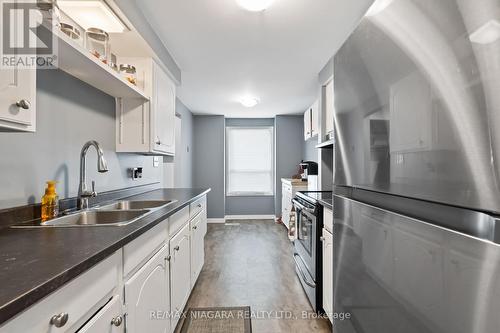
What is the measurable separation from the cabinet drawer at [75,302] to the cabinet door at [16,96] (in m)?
0.56

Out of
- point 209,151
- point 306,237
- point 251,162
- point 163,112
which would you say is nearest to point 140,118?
point 163,112

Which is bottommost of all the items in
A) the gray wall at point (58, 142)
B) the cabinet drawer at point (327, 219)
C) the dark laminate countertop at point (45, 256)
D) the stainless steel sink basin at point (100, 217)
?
the cabinet drawer at point (327, 219)

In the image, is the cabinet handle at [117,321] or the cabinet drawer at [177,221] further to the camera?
the cabinet drawer at [177,221]

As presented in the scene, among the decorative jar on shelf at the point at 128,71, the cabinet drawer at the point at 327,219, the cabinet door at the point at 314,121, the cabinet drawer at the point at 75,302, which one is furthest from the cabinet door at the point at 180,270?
the cabinet door at the point at 314,121

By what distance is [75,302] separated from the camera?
684mm

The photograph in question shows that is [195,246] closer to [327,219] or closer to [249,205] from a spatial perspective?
[327,219]

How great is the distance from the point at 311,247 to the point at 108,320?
1622 millimetres

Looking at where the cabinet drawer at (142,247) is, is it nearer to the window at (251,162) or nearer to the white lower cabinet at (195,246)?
the white lower cabinet at (195,246)

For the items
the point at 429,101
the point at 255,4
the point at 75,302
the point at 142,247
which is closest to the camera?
the point at 429,101

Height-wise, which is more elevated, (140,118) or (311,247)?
(140,118)

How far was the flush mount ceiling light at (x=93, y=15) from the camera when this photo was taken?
1399mm

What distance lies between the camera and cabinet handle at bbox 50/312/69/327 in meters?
0.60

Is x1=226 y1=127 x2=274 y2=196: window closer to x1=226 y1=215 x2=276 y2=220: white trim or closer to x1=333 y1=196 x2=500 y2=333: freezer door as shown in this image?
x1=226 y1=215 x2=276 y2=220: white trim

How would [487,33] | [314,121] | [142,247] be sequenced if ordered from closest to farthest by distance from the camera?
[487,33]
[142,247]
[314,121]
